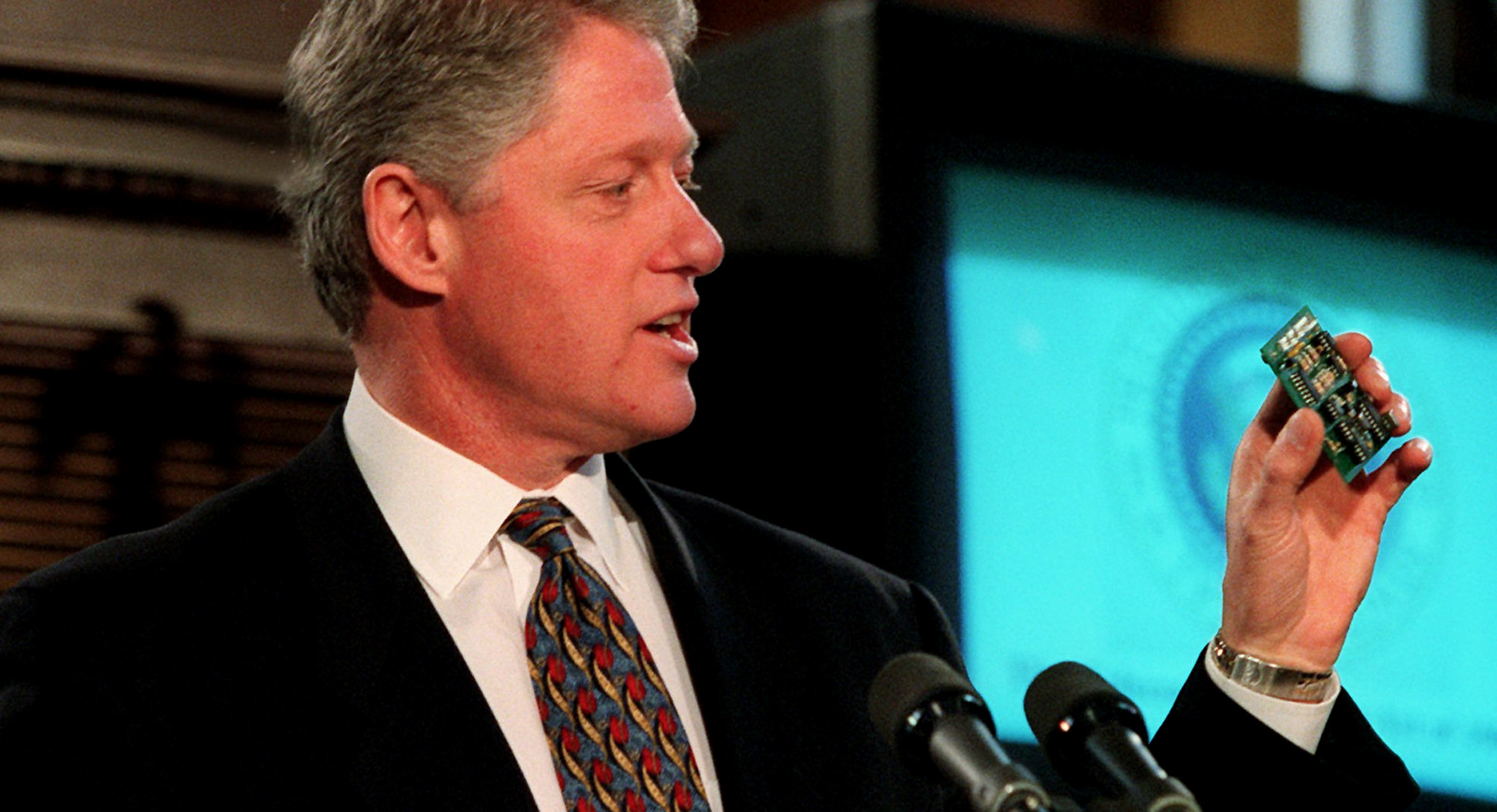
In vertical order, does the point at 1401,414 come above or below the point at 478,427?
above

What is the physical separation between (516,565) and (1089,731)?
2.27 ft

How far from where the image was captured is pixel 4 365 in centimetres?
246

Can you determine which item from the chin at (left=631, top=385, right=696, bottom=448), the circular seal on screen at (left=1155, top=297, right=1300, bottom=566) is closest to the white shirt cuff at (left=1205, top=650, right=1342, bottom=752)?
the chin at (left=631, top=385, right=696, bottom=448)

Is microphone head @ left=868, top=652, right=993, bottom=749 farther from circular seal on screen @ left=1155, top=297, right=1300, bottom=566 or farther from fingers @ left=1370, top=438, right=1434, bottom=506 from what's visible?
circular seal on screen @ left=1155, top=297, right=1300, bottom=566

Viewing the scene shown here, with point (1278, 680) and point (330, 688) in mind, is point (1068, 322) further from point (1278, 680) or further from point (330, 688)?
point (330, 688)

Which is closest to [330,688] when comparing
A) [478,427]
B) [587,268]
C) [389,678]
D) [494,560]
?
[389,678]

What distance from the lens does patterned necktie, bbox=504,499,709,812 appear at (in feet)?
6.32

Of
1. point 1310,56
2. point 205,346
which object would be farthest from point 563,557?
point 1310,56

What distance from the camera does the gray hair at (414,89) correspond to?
83.8 inches

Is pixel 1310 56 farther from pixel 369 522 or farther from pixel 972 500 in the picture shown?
pixel 369 522

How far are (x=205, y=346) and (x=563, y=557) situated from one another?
27.5 inches

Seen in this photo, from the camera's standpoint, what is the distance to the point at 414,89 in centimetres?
215

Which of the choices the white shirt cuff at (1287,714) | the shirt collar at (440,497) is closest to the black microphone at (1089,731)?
the white shirt cuff at (1287,714)

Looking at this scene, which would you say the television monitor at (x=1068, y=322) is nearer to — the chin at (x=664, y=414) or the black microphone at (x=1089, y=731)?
the chin at (x=664, y=414)
